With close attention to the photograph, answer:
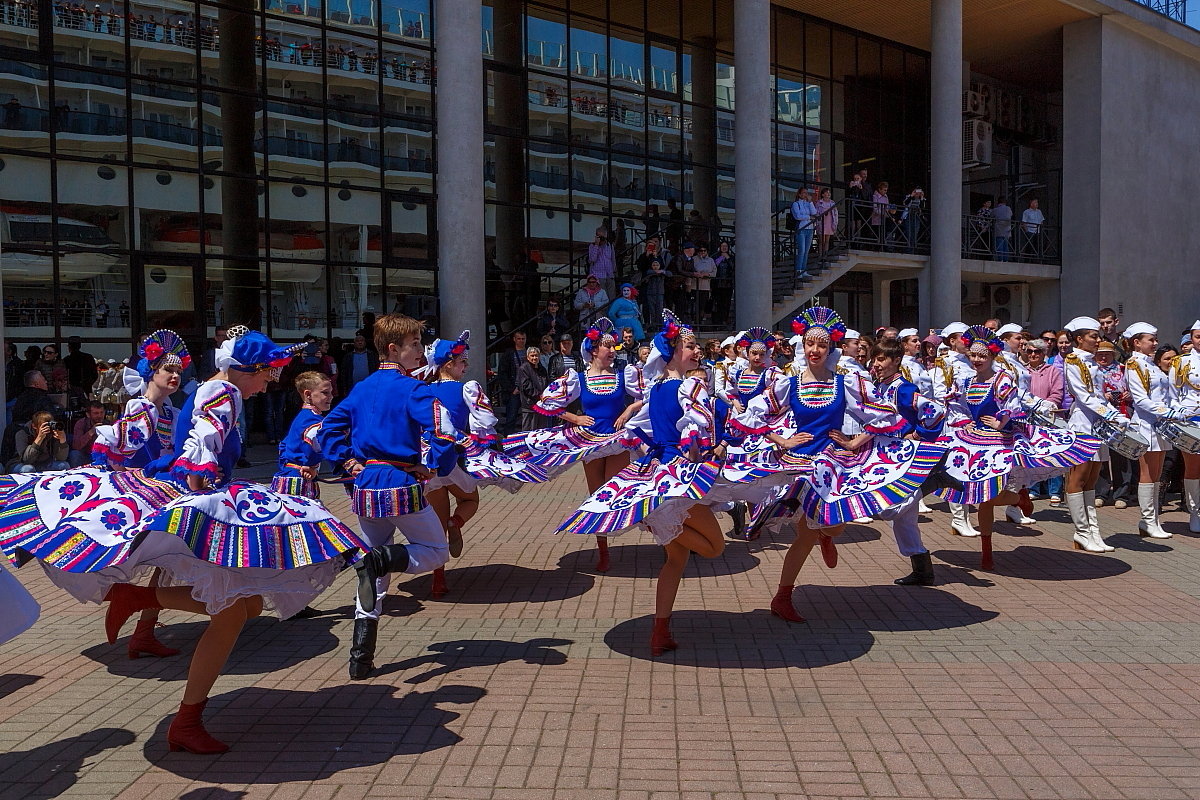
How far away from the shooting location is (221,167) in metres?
18.5

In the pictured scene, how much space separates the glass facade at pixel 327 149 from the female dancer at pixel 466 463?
8.64 meters

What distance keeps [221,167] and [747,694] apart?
1613 cm

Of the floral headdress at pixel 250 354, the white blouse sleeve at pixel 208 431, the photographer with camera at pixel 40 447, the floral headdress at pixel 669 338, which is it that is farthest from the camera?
the photographer with camera at pixel 40 447

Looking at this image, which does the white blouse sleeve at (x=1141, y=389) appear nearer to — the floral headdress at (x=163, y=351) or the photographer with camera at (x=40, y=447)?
the floral headdress at (x=163, y=351)

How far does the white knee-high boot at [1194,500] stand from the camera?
10.1m

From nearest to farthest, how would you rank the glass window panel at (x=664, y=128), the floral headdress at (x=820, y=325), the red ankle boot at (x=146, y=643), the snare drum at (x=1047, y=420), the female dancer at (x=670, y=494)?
the female dancer at (x=670, y=494) < the red ankle boot at (x=146, y=643) < the floral headdress at (x=820, y=325) < the snare drum at (x=1047, y=420) < the glass window panel at (x=664, y=128)

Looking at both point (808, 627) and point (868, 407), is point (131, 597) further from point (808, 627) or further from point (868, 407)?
point (868, 407)

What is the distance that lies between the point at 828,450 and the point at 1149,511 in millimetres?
5082

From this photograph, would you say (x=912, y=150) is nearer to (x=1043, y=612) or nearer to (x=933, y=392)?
(x=933, y=392)

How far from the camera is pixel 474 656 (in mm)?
6156

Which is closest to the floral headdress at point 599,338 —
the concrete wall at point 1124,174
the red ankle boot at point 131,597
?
the red ankle boot at point 131,597

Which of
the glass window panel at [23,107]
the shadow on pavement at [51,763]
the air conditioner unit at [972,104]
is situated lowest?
the shadow on pavement at [51,763]

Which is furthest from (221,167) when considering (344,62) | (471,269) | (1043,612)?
(1043,612)

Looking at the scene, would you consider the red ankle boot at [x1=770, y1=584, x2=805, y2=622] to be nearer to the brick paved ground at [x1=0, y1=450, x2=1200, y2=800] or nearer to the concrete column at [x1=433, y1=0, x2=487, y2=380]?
the brick paved ground at [x1=0, y1=450, x2=1200, y2=800]
